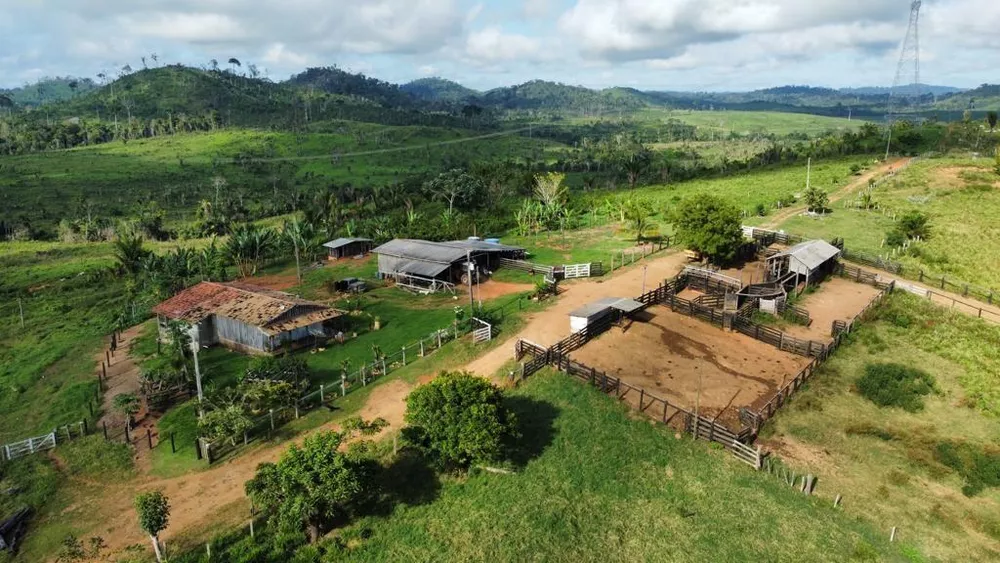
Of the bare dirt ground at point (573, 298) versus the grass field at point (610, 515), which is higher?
the bare dirt ground at point (573, 298)

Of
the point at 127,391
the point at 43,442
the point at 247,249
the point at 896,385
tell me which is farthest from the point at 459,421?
the point at 247,249

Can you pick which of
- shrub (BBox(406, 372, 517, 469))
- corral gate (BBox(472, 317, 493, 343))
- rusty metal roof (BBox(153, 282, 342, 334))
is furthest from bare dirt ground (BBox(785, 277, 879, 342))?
rusty metal roof (BBox(153, 282, 342, 334))

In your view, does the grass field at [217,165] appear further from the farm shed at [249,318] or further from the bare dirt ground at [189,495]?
the bare dirt ground at [189,495]

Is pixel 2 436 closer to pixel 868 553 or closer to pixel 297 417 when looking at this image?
pixel 297 417

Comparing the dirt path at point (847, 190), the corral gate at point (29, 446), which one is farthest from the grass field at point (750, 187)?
the corral gate at point (29, 446)

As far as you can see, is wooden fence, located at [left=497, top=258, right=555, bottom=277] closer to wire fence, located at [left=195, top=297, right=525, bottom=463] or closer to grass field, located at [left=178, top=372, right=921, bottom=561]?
wire fence, located at [left=195, top=297, right=525, bottom=463]

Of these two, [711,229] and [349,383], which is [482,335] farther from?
[711,229]

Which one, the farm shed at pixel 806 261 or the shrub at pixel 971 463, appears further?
the farm shed at pixel 806 261
